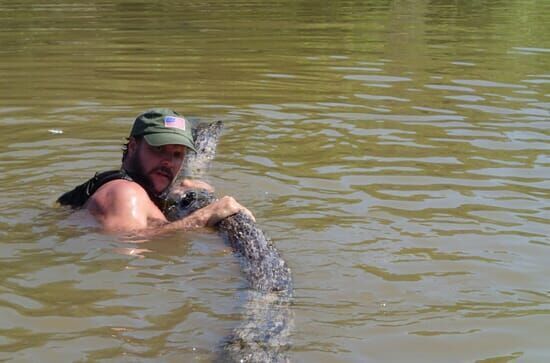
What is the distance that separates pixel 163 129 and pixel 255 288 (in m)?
1.34

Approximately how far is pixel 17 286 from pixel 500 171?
14.1 feet

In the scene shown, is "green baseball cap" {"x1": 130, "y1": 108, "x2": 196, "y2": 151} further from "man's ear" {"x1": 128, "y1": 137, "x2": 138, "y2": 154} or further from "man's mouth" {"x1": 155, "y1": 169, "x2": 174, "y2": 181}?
"man's mouth" {"x1": 155, "y1": 169, "x2": 174, "y2": 181}

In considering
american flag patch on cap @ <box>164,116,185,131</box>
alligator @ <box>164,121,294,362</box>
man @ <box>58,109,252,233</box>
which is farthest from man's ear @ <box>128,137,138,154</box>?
alligator @ <box>164,121,294,362</box>

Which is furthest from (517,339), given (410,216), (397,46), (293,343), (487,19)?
(487,19)

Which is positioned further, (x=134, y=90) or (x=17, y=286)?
(x=134, y=90)

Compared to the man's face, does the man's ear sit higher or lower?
higher

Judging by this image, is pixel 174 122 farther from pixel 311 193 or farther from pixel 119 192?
pixel 311 193

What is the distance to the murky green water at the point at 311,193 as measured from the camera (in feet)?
15.8

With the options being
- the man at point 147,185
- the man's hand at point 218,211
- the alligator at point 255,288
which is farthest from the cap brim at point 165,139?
the alligator at point 255,288

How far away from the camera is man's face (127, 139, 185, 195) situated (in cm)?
601

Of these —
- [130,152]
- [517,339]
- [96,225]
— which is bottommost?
[517,339]

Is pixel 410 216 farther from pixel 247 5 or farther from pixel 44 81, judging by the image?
pixel 247 5

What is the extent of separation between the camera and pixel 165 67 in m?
12.9

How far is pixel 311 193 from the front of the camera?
727 cm
